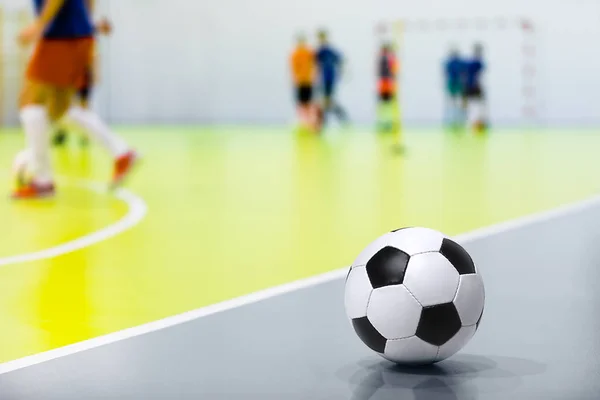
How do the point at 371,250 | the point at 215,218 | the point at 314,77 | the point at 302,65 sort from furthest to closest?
the point at 314,77
the point at 302,65
the point at 215,218
the point at 371,250

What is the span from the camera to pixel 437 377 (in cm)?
309

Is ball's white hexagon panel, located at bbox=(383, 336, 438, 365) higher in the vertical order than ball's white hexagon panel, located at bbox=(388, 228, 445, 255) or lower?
lower

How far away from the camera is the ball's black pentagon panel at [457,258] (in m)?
3.23

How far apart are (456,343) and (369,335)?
0.87 feet

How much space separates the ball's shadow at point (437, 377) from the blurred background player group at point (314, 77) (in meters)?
19.3

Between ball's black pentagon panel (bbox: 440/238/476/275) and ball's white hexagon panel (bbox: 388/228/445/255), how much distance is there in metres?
0.02

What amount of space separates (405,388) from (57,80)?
5759 millimetres

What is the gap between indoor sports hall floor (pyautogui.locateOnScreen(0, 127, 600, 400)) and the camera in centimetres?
308

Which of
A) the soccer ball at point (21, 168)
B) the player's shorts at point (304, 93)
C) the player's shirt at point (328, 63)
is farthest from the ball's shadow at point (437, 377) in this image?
the player's shirt at point (328, 63)

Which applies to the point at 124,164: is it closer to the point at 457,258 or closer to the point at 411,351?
the point at 457,258

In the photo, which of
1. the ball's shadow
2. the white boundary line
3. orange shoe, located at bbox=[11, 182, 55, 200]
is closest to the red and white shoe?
orange shoe, located at bbox=[11, 182, 55, 200]

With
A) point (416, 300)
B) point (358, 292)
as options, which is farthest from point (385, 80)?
point (416, 300)

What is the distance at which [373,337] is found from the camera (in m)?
3.18

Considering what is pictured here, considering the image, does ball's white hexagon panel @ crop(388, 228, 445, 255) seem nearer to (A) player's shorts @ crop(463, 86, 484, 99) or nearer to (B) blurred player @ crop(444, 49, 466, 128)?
(A) player's shorts @ crop(463, 86, 484, 99)
